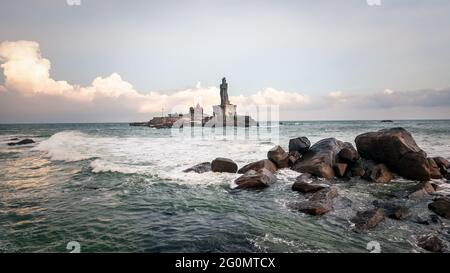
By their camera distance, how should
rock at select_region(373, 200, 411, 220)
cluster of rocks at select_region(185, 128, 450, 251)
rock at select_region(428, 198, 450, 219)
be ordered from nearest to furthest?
1. rock at select_region(373, 200, 411, 220)
2. rock at select_region(428, 198, 450, 219)
3. cluster of rocks at select_region(185, 128, 450, 251)

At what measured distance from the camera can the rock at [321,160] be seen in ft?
49.8

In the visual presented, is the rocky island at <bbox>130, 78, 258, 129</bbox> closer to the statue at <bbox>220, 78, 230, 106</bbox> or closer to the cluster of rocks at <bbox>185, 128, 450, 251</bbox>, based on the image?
the statue at <bbox>220, 78, 230, 106</bbox>

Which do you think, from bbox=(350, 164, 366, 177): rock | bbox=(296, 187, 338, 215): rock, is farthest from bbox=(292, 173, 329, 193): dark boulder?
bbox=(350, 164, 366, 177): rock

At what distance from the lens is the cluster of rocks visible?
40.4 ft

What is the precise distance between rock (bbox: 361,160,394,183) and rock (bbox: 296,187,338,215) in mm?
4524

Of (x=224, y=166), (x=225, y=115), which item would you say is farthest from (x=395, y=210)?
(x=225, y=115)

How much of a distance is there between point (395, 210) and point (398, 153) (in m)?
6.33

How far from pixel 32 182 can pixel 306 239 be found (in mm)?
14624

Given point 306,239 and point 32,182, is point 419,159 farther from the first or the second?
point 32,182

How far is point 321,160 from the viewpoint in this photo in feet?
51.6

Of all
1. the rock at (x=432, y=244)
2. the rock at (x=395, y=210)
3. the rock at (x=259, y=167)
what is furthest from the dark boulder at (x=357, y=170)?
the rock at (x=432, y=244)

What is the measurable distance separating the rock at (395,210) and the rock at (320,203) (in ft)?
5.76

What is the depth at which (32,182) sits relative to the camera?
14.4 metres
